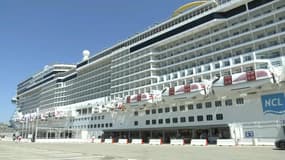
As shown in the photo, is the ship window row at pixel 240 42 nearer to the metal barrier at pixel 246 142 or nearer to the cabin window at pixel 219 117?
the cabin window at pixel 219 117

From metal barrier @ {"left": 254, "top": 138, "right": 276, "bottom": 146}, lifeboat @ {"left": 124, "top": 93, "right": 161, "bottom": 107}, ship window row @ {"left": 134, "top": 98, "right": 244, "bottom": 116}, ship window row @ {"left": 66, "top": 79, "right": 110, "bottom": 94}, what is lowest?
metal barrier @ {"left": 254, "top": 138, "right": 276, "bottom": 146}

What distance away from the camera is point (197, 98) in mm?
39781

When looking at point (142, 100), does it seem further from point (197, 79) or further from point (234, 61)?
point (234, 61)

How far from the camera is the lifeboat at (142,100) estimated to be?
1807 inches

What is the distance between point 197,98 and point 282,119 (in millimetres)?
12078

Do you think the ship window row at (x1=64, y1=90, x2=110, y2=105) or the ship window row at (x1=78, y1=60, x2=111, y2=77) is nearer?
the ship window row at (x1=64, y1=90, x2=110, y2=105)

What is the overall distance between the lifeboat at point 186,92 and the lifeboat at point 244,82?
6.02 ft

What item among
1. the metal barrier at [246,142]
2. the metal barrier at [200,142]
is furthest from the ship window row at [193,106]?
the metal barrier at [200,142]

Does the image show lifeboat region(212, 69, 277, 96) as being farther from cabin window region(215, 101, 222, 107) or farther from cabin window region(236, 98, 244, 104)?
cabin window region(215, 101, 222, 107)

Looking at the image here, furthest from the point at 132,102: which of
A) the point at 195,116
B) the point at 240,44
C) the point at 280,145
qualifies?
the point at 280,145

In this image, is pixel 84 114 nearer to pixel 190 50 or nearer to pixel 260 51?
pixel 190 50

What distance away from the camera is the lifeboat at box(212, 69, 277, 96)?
1259 inches

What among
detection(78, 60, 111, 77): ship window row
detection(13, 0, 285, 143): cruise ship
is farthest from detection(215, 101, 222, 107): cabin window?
detection(78, 60, 111, 77): ship window row

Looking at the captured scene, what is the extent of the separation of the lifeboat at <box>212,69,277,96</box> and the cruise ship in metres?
0.11
